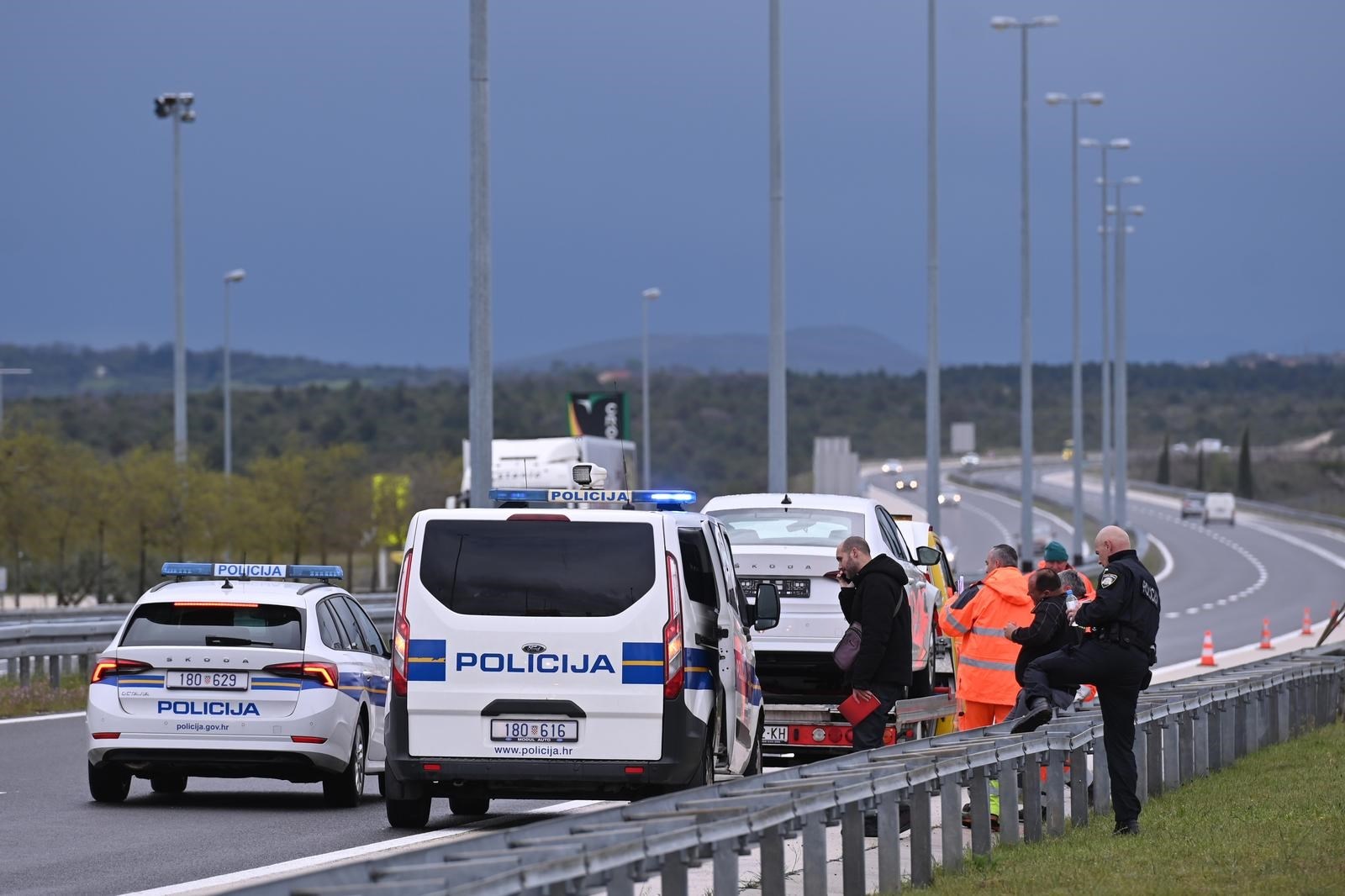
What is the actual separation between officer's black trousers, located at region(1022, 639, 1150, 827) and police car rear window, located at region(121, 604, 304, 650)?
5.41 metres

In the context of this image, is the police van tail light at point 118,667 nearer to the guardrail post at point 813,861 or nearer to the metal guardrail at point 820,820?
the metal guardrail at point 820,820

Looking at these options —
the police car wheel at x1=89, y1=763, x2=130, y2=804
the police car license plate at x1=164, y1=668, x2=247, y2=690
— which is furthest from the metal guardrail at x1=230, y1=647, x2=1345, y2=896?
the police car wheel at x1=89, y1=763, x2=130, y2=804

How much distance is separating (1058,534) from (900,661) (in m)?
76.5

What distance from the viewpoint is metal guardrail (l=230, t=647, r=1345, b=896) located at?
22.1 ft

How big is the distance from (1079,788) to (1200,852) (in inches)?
67.3

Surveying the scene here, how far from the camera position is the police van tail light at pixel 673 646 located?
39.7ft

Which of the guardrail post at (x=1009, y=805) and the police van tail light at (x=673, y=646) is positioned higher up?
the police van tail light at (x=673, y=646)

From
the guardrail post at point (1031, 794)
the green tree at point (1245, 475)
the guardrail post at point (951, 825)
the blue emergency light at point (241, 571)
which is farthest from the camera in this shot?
the green tree at point (1245, 475)

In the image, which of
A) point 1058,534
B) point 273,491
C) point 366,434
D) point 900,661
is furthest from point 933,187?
point 366,434

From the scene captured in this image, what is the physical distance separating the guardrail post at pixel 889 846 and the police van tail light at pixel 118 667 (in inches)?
250

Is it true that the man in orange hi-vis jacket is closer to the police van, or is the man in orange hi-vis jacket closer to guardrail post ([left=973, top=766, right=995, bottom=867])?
the police van

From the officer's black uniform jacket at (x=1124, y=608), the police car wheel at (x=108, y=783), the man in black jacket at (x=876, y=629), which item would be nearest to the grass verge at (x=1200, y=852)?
the officer's black uniform jacket at (x=1124, y=608)

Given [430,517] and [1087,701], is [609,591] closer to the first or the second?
[430,517]

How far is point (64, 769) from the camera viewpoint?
17.6m
